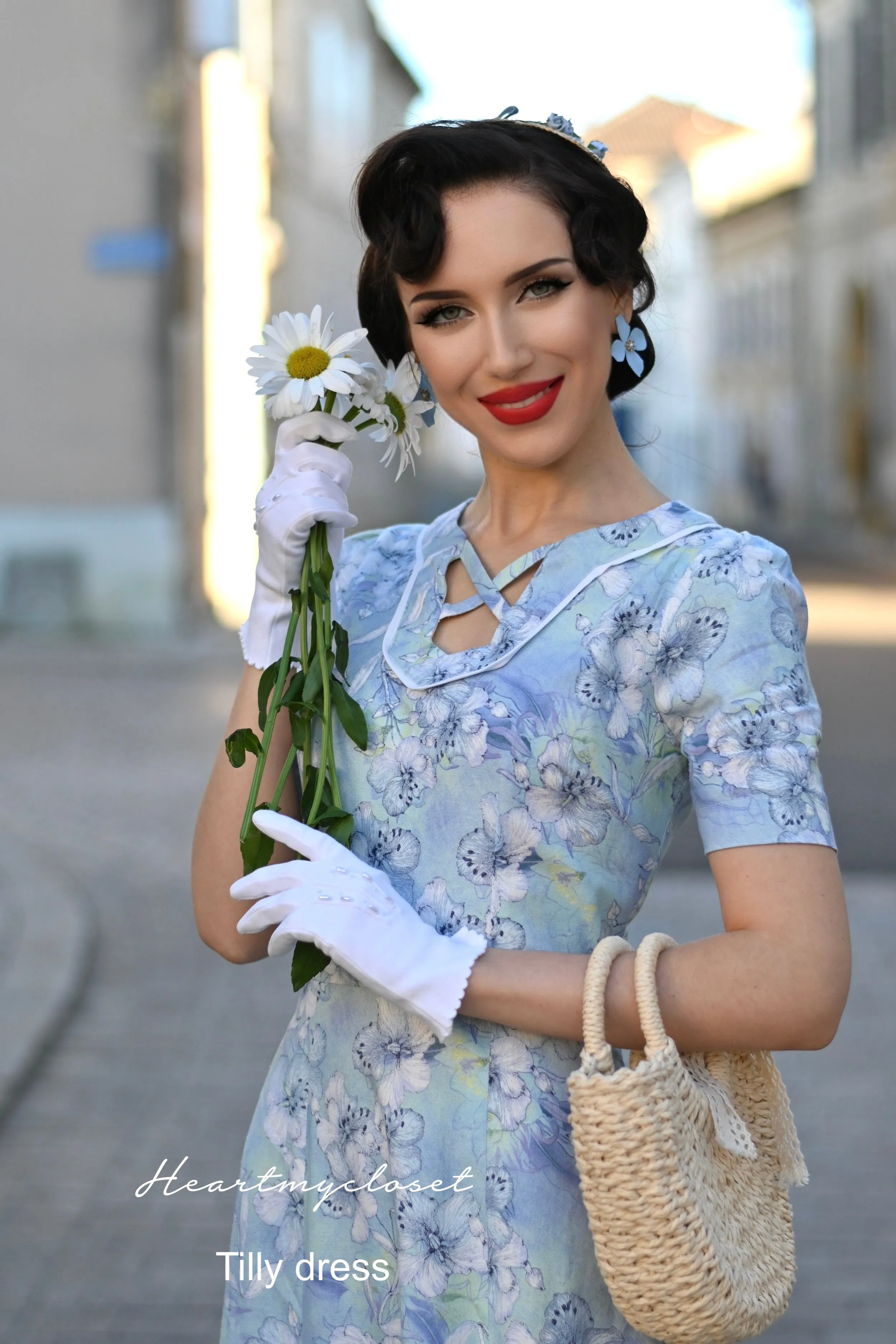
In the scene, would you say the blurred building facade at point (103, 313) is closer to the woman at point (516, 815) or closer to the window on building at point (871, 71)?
the woman at point (516, 815)

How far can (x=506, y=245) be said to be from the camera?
5.49ft

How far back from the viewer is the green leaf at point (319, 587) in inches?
71.1

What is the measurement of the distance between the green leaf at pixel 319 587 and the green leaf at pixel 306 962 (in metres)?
0.35

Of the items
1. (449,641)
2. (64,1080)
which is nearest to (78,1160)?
(64,1080)

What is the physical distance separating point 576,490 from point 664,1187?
2.28 feet

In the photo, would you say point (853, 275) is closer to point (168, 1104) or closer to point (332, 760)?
point (168, 1104)

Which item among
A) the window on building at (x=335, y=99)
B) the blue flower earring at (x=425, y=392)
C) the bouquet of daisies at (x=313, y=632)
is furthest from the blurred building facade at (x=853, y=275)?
the bouquet of daisies at (x=313, y=632)

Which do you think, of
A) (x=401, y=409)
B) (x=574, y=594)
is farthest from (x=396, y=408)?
(x=574, y=594)

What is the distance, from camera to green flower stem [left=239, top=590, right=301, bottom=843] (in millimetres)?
1767

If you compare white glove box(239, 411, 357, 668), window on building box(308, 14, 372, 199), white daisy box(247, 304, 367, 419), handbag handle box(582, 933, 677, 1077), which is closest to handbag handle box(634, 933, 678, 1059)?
handbag handle box(582, 933, 677, 1077)

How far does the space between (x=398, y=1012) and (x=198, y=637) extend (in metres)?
11.8

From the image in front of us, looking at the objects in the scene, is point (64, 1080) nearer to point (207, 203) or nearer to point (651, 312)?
point (651, 312)

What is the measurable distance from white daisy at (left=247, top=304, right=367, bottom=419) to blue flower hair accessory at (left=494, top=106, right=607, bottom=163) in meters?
0.26

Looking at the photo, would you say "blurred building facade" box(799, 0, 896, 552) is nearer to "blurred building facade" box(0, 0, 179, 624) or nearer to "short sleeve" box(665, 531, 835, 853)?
"blurred building facade" box(0, 0, 179, 624)
